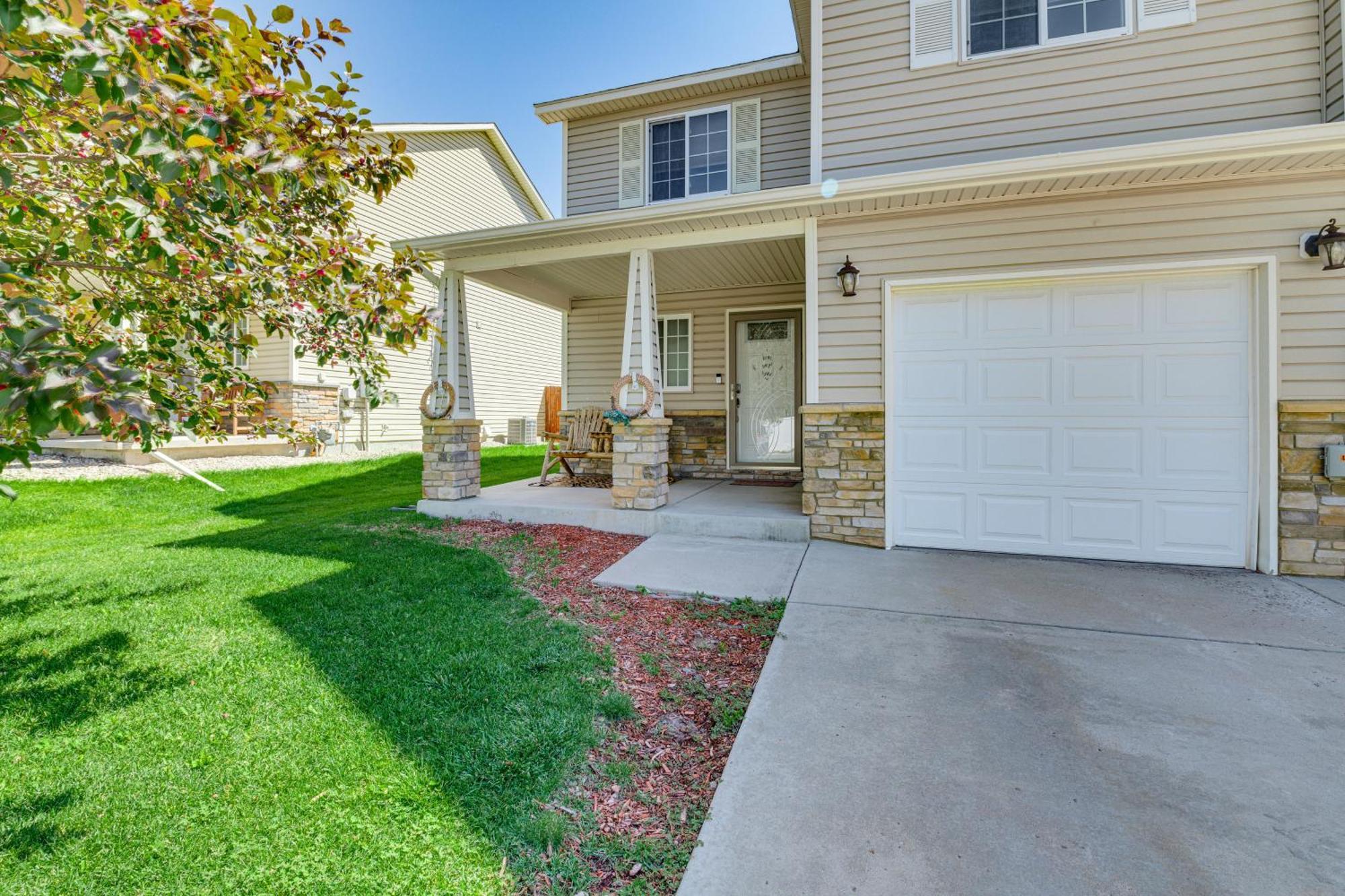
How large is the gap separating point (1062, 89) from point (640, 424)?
171 inches

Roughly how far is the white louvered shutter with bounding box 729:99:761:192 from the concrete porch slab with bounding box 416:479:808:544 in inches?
151

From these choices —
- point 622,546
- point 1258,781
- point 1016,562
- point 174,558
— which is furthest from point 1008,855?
point 174,558

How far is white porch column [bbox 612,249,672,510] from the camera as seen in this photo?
17.4 feet

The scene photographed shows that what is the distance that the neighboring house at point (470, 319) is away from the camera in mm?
10586

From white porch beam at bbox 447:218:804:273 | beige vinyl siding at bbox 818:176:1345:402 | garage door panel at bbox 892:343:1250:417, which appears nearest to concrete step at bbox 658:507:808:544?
beige vinyl siding at bbox 818:176:1345:402

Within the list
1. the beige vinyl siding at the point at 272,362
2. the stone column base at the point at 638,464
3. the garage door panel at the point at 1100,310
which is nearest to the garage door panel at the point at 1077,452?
the garage door panel at the point at 1100,310

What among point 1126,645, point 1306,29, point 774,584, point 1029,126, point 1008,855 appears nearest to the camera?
point 1008,855

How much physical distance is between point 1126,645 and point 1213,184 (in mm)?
3308

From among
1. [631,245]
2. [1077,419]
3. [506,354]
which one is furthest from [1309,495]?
[506,354]

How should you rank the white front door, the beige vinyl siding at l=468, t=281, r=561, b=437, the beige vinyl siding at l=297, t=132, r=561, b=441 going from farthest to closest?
1. the beige vinyl siding at l=468, t=281, r=561, b=437
2. the beige vinyl siding at l=297, t=132, r=561, b=441
3. the white front door

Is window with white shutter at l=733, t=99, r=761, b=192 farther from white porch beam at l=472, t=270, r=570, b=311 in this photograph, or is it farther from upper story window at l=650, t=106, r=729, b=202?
white porch beam at l=472, t=270, r=570, b=311

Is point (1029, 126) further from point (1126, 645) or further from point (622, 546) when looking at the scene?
point (622, 546)

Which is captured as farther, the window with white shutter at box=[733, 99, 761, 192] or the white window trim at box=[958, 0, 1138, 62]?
the window with white shutter at box=[733, 99, 761, 192]

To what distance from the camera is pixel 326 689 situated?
2.38m
